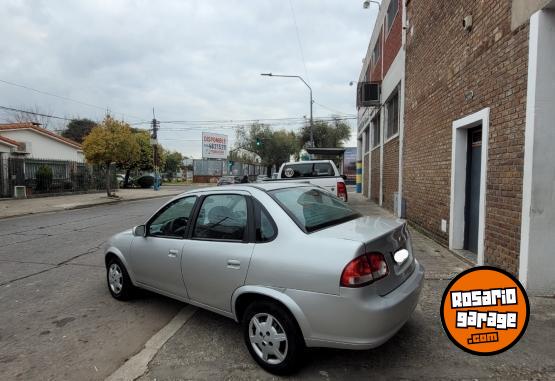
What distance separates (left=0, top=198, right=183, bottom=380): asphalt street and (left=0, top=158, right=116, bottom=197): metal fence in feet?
51.0

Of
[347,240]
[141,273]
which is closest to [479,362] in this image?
[347,240]

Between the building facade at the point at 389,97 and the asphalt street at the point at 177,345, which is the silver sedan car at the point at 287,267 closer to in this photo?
the asphalt street at the point at 177,345

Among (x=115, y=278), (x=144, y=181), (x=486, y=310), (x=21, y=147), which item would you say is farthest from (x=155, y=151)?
(x=486, y=310)

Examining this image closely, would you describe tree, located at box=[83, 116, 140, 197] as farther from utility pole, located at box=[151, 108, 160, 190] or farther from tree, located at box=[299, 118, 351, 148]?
tree, located at box=[299, 118, 351, 148]

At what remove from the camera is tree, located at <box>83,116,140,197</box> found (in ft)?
Answer: 66.2

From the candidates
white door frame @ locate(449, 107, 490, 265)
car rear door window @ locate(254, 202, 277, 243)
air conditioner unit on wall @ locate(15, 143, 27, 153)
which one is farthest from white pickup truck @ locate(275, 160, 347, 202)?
air conditioner unit on wall @ locate(15, 143, 27, 153)

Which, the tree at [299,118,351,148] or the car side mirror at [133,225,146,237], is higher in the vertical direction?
the tree at [299,118,351,148]

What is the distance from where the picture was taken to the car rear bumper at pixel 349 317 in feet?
8.27

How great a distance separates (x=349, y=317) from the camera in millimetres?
2521

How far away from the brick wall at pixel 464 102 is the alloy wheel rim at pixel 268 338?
343 cm

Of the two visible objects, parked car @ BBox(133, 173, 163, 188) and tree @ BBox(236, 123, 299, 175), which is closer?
parked car @ BBox(133, 173, 163, 188)

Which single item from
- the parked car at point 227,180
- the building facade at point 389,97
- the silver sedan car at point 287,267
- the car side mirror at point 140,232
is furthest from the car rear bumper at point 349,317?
the parked car at point 227,180

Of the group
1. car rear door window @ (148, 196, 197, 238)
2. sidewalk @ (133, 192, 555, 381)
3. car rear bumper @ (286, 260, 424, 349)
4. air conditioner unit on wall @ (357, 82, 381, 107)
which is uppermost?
air conditioner unit on wall @ (357, 82, 381, 107)

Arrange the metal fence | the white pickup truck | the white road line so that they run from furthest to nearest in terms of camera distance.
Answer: the metal fence
the white pickup truck
the white road line
